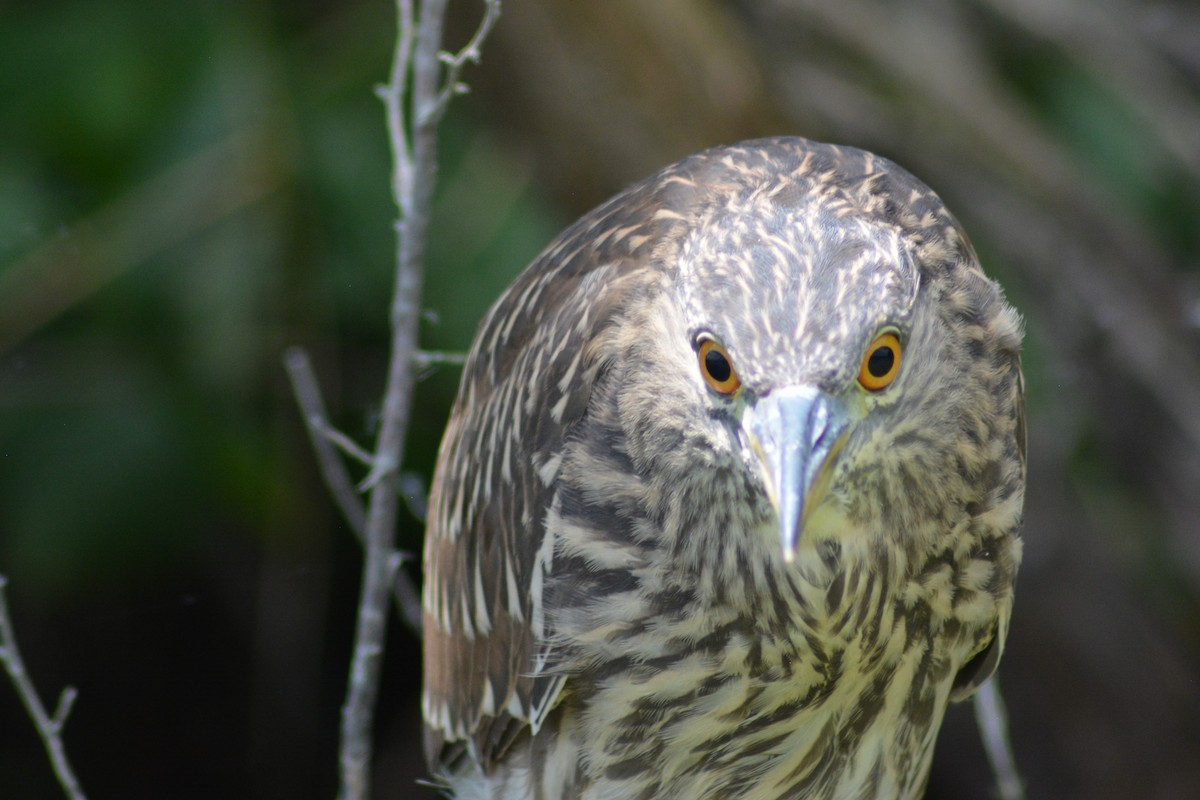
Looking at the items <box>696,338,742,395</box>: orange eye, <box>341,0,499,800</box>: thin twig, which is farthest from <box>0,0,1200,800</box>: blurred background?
<box>696,338,742,395</box>: orange eye

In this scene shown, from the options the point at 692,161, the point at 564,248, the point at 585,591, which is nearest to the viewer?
the point at 585,591

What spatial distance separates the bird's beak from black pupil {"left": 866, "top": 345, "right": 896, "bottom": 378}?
7cm

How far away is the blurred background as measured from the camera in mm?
3711

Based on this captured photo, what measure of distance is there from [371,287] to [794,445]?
2387 mm

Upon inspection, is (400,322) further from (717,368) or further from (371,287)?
(371,287)

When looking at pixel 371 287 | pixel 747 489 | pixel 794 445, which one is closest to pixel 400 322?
pixel 747 489

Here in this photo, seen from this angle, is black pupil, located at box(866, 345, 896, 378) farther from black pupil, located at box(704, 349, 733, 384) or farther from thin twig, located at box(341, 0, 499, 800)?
thin twig, located at box(341, 0, 499, 800)

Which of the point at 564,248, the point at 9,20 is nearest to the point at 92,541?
the point at 9,20

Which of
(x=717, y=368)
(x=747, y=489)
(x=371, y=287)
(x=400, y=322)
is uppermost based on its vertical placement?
(x=371, y=287)

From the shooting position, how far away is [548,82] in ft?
12.6

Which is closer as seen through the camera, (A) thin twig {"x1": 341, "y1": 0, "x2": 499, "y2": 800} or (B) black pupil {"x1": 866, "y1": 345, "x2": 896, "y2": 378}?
(B) black pupil {"x1": 866, "y1": 345, "x2": 896, "y2": 378}

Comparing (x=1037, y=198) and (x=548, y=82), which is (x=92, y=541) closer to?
(x=548, y=82)

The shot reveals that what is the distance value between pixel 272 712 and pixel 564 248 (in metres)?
2.50

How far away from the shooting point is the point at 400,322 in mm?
2326
